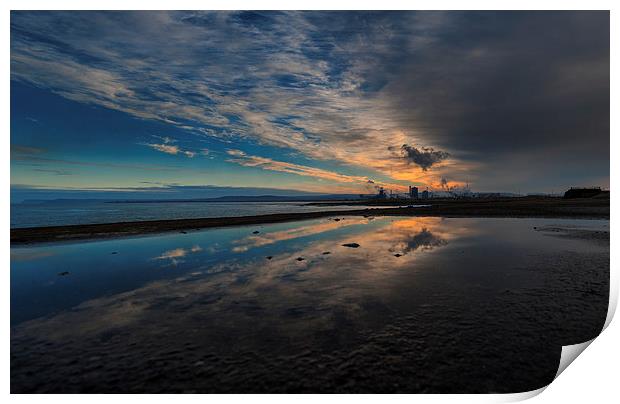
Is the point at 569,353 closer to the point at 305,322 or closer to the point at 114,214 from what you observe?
the point at 305,322

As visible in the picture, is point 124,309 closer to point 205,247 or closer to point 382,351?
point 382,351

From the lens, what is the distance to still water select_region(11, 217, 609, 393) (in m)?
5.33

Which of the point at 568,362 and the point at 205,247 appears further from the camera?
the point at 205,247

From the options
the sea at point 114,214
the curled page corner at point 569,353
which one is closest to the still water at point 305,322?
the curled page corner at point 569,353

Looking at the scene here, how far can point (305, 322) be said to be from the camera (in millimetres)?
7383

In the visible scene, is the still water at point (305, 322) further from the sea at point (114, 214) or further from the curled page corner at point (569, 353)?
the sea at point (114, 214)

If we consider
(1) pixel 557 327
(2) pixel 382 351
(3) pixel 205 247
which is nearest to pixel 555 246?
(1) pixel 557 327

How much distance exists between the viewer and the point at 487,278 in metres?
10.8

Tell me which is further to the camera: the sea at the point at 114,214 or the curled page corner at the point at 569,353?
the sea at the point at 114,214

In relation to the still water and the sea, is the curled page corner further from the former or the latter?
the sea

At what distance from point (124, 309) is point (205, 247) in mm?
10648

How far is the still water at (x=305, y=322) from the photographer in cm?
Answer: 533

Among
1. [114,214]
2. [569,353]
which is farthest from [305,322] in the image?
[114,214]
